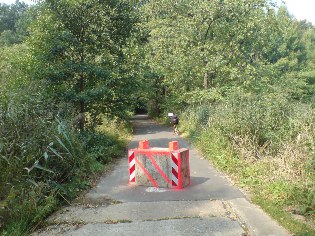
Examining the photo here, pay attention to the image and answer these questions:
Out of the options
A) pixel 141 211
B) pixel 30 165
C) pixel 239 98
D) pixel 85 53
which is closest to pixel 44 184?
pixel 30 165

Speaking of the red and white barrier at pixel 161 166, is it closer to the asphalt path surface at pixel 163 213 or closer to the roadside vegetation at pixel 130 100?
the asphalt path surface at pixel 163 213

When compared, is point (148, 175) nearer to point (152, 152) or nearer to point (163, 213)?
point (152, 152)

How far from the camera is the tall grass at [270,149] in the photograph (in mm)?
6633

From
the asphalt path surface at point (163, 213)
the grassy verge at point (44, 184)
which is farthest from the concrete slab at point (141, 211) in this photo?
the grassy verge at point (44, 184)

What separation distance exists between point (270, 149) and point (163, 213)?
483cm

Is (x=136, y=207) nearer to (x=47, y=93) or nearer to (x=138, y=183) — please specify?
(x=138, y=183)

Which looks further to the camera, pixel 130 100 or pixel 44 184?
pixel 130 100

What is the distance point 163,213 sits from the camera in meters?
6.39

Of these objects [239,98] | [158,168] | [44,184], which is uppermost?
[239,98]

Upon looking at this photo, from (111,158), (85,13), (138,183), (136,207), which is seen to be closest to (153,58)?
(85,13)

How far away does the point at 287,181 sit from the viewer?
7215 millimetres

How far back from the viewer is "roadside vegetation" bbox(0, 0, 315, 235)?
630 centimetres

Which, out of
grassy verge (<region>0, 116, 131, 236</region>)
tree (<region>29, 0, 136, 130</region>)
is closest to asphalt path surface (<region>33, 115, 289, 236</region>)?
grassy verge (<region>0, 116, 131, 236</region>)

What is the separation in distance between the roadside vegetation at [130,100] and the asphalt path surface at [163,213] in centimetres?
38
